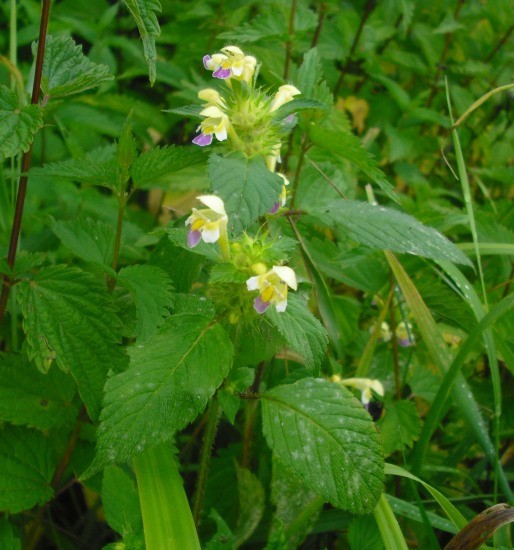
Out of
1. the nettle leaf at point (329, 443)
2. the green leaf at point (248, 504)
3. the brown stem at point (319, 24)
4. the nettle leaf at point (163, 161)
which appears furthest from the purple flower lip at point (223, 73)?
the brown stem at point (319, 24)

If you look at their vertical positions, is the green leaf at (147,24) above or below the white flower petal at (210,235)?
above

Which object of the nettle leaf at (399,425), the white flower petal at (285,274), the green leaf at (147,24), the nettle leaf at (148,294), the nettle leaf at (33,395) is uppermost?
the green leaf at (147,24)

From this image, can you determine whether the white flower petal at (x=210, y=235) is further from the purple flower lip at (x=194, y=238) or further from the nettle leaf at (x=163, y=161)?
the nettle leaf at (x=163, y=161)

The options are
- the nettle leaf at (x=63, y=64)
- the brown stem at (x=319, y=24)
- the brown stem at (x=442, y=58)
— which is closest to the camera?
the nettle leaf at (x=63, y=64)

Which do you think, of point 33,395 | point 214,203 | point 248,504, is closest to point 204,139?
point 214,203

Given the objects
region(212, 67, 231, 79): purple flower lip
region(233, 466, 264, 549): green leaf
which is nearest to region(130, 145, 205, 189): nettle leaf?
region(212, 67, 231, 79): purple flower lip

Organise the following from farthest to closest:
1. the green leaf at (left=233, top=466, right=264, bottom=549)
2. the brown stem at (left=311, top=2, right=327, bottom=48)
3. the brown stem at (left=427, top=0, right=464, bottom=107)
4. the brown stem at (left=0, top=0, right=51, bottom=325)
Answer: the brown stem at (left=427, top=0, right=464, bottom=107)
the brown stem at (left=311, top=2, right=327, bottom=48)
the green leaf at (left=233, top=466, right=264, bottom=549)
the brown stem at (left=0, top=0, right=51, bottom=325)

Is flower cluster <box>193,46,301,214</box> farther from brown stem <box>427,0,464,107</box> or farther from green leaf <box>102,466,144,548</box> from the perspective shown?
brown stem <box>427,0,464,107</box>
